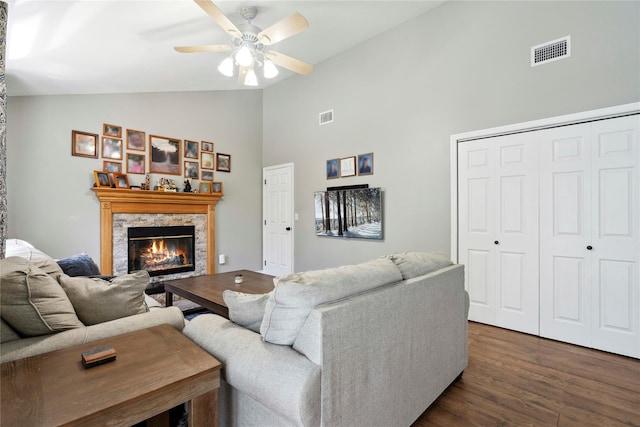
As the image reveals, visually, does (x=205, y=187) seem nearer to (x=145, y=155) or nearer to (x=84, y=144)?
(x=145, y=155)

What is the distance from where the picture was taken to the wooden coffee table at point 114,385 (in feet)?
2.74

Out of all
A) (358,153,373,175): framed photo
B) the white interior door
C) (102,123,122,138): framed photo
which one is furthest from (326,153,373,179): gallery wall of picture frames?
(102,123,122,138): framed photo

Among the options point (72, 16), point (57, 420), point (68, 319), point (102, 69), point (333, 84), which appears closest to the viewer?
point (57, 420)

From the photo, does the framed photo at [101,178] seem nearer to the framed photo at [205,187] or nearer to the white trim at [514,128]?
the framed photo at [205,187]

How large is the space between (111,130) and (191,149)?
1.10m

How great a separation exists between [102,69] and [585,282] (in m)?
5.44

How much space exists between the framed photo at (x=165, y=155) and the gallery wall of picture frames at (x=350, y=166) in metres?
2.39

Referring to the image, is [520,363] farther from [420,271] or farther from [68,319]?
[68,319]

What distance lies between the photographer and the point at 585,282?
2.69 meters

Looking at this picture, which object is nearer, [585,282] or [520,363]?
[520,363]

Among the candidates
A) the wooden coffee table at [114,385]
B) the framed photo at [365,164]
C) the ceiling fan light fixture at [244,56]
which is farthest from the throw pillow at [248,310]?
the framed photo at [365,164]

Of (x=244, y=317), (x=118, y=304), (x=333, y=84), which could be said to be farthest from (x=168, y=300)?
(x=333, y=84)

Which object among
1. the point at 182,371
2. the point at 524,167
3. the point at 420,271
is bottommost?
the point at 182,371

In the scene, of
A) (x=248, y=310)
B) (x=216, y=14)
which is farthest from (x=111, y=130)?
(x=248, y=310)
